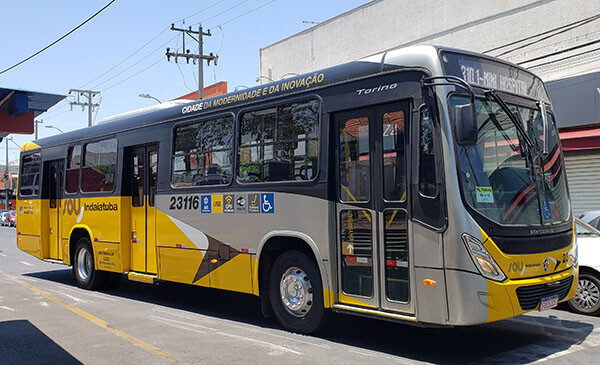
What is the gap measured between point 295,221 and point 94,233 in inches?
232

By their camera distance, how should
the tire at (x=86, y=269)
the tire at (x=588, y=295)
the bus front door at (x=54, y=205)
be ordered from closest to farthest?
the tire at (x=588, y=295), the tire at (x=86, y=269), the bus front door at (x=54, y=205)

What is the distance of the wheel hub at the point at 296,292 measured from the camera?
25.8 feet

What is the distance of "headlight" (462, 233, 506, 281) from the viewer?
6141 millimetres

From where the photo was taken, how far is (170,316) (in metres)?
9.47

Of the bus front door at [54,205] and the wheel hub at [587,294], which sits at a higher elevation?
the bus front door at [54,205]

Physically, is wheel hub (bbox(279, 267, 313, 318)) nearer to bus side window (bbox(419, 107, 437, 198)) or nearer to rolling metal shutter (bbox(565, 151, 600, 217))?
bus side window (bbox(419, 107, 437, 198))

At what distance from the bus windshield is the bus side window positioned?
11.0 inches

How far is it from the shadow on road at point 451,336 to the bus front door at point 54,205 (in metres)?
4.78

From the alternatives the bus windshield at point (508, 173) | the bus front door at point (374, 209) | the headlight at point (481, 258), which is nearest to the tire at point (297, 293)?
the bus front door at point (374, 209)

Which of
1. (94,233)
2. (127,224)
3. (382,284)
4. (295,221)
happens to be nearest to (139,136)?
(127,224)

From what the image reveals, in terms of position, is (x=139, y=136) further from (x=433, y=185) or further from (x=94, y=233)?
(x=433, y=185)

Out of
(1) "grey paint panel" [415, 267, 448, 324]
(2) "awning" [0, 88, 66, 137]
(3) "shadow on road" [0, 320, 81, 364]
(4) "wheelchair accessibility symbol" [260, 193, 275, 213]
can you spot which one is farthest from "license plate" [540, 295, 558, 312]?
(2) "awning" [0, 88, 66, 137]

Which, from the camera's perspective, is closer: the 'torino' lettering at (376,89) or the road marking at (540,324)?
the 'torino' lettering at (376,89)

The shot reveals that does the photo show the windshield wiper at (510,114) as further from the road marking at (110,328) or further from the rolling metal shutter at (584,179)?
the rolling metal shutter at (584,179)
